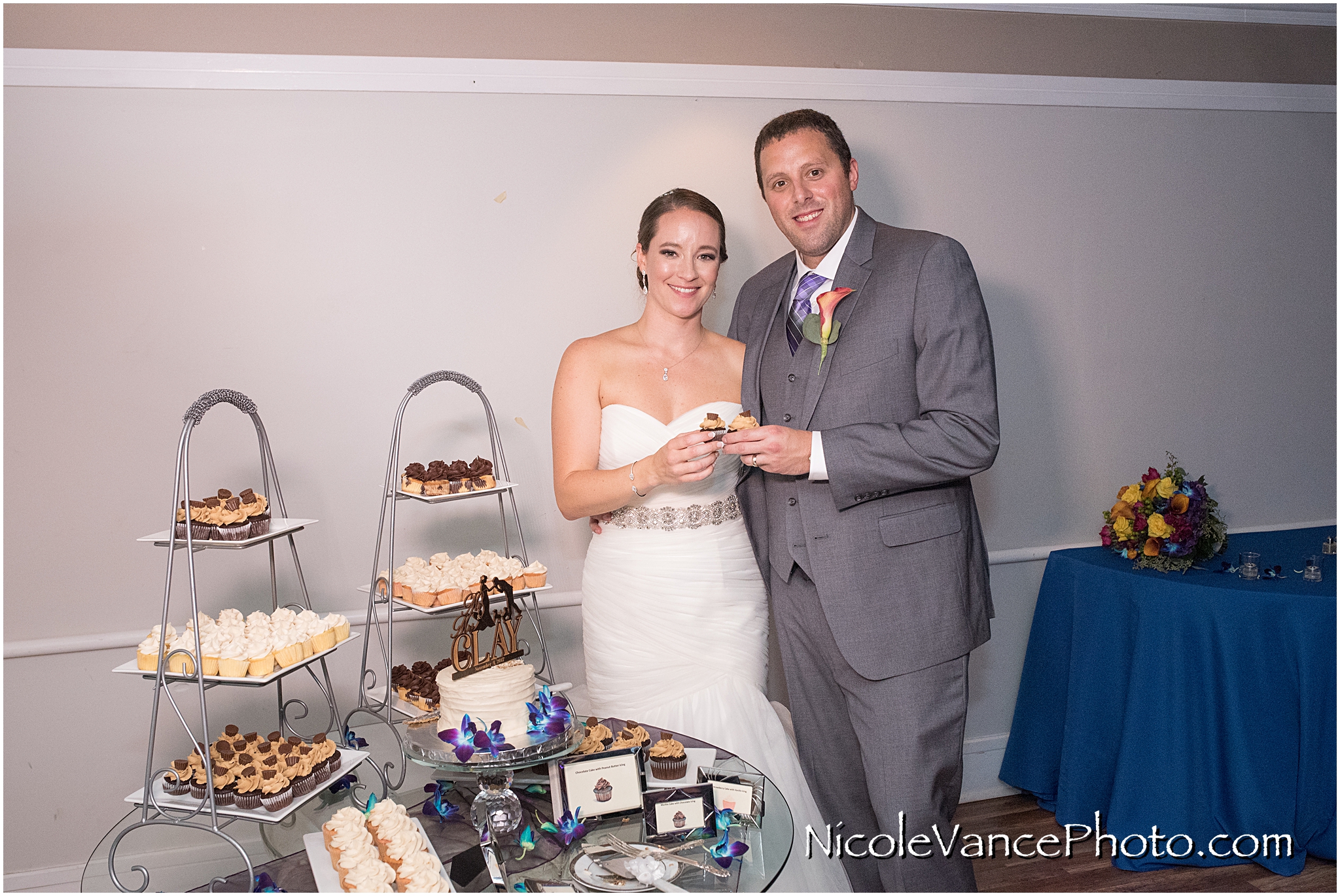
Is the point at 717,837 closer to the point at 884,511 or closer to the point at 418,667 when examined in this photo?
the point at 884,511

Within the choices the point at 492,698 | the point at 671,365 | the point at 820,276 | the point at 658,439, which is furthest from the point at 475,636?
the point at 820,276

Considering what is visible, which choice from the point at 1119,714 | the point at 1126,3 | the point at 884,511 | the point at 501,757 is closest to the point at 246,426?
the point at 501,757

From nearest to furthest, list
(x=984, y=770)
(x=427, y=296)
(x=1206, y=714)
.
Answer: (x=1206, y=714) < (x=427, y=296) < (x=984, y=770)

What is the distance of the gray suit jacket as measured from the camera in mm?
2441

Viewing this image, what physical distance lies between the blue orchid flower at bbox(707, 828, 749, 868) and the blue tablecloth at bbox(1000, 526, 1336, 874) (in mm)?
2114

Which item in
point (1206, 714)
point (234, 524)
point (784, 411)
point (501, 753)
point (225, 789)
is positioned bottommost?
point (1206, 714)

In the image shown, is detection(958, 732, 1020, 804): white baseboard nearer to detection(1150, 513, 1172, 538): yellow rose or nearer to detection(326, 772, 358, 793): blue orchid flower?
detection(1150, 513, 1172, 538): yellow rose

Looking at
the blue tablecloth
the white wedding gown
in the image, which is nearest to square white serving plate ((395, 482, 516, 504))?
the white wedding gown

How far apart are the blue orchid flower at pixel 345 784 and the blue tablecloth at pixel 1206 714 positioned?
261 cm

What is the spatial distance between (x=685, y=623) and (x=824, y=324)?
976 millimetres

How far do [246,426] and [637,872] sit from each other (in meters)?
2.47

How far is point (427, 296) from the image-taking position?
358 centimetres

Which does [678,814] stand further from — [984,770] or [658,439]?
[984,770]

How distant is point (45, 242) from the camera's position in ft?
10.9
